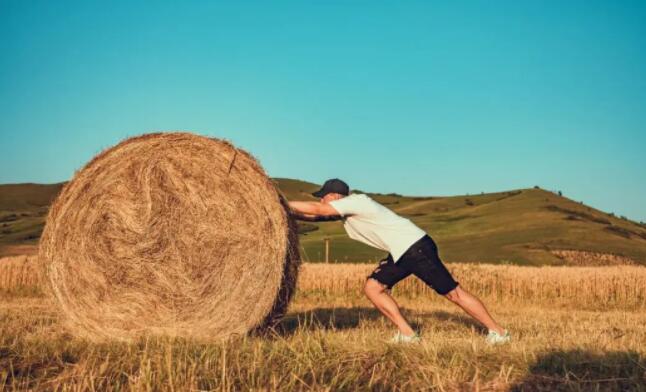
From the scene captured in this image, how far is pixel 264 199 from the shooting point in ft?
24.1

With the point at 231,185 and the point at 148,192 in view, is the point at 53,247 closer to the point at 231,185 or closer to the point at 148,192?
the point at 148,192

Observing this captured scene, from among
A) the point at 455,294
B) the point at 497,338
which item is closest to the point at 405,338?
the point at 455,294

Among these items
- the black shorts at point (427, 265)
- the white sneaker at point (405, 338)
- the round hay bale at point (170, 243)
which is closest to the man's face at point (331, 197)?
the round hay bale at point (170, 243)

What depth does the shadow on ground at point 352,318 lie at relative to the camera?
9.14m

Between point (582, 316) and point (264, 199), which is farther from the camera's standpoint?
point (582, 316)

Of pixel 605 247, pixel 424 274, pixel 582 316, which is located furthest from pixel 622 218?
pixel 424 274

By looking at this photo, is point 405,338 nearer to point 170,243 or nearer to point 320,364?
point 320,364

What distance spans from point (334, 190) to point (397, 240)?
2.79ft

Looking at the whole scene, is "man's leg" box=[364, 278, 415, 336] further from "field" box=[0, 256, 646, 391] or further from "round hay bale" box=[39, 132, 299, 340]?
"round hay bale" box=[39, 132, 299, 340]

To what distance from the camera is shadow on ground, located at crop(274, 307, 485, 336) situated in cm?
914

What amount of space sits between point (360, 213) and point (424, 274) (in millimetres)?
929

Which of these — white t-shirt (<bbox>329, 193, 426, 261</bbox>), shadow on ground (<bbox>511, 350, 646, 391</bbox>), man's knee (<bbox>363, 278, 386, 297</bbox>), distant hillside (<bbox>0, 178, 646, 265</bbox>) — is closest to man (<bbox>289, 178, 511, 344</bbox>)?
white t-shirt (<bbox>329, 193, 426, 261</bbox>)

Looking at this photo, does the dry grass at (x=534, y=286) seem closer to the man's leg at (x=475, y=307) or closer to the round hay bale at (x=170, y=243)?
the round hay bale at (x=170, y=243)

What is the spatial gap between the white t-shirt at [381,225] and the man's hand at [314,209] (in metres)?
0.18
